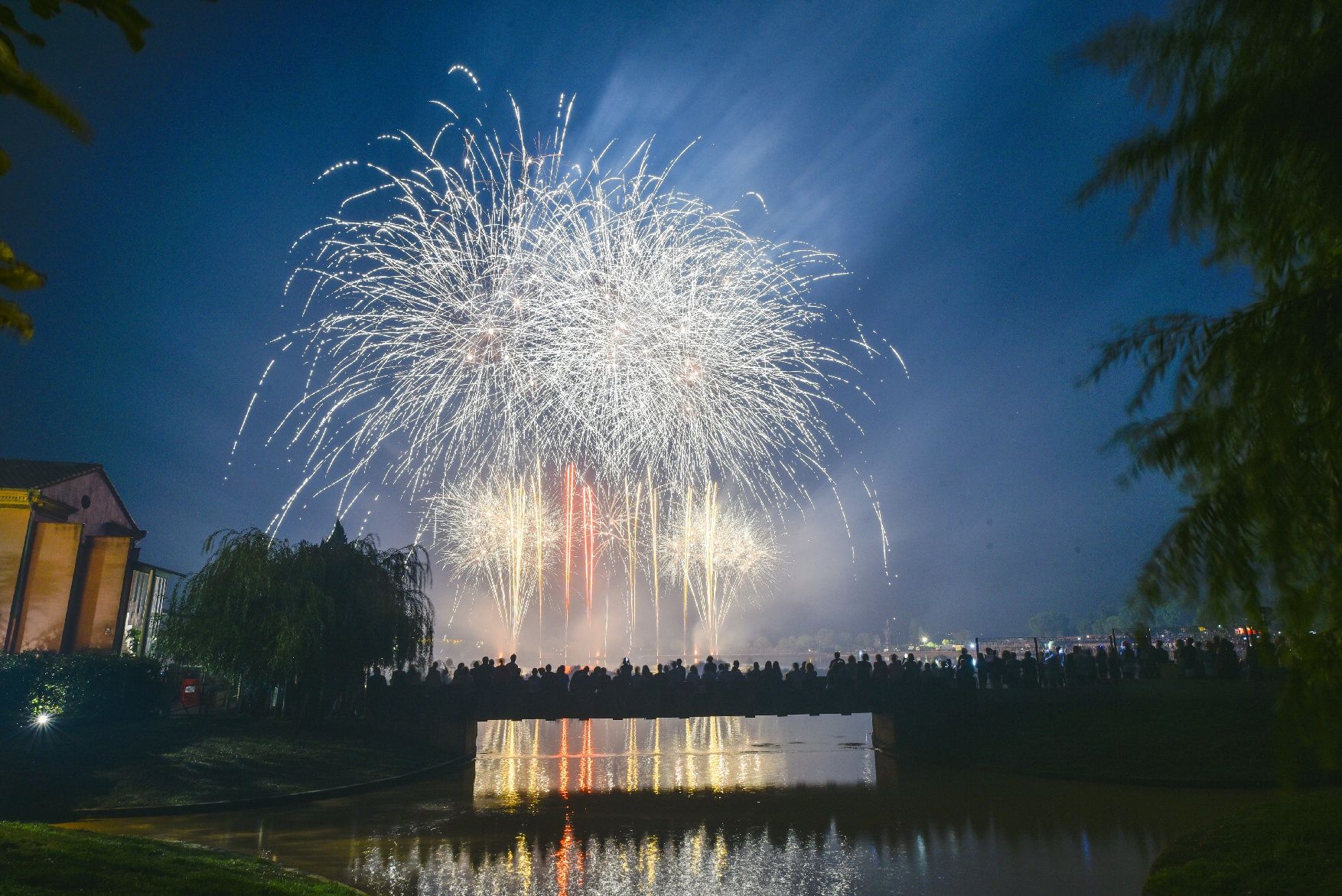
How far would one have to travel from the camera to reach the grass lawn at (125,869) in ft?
28.0

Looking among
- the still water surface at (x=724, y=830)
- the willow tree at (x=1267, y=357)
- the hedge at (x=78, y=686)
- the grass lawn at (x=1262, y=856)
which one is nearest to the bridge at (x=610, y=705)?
the still water surface at (x=724, y=830)

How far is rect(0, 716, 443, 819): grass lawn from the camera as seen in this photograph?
17.8 metres

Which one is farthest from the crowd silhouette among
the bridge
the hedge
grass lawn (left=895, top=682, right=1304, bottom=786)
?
the hedge

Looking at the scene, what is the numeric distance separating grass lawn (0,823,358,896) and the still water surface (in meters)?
1.66

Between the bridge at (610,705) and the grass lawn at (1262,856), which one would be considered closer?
the grass lawn at (1262,856)

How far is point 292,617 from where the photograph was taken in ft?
83.6

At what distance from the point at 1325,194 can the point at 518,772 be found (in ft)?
81.0

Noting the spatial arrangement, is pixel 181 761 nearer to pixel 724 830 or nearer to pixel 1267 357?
pixel 724 830

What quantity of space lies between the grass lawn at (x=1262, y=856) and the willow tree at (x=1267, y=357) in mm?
5884

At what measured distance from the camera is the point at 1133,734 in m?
23.8

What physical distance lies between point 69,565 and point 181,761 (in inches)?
752

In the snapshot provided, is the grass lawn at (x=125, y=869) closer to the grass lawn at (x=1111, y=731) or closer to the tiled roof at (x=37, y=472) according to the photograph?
the grass lawn at (x=1111, y=731)

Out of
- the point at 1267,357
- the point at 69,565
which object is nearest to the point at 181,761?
the point at 69,565

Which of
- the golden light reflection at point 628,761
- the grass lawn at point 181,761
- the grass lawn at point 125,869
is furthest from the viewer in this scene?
the golden light reflection at point 628,761
